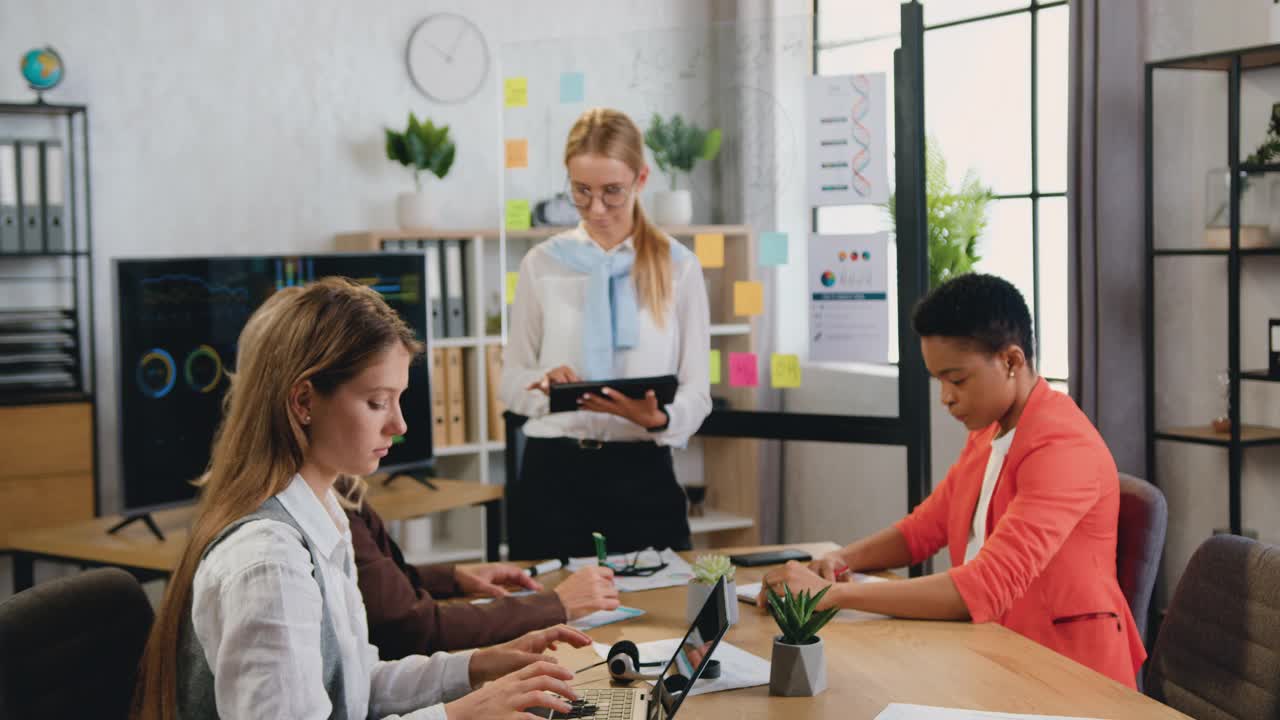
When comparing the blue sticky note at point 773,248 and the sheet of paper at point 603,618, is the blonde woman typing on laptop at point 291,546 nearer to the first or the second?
the sheet of paper at point 603,618

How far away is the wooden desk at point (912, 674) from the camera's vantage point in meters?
1.69

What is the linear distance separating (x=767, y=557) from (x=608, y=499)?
0.55m

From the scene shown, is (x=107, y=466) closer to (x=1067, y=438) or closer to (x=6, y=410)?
(x=6, y=410)

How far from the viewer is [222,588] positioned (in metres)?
1.40

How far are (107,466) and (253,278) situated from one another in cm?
105

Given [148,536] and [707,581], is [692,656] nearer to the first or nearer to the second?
[707,581]

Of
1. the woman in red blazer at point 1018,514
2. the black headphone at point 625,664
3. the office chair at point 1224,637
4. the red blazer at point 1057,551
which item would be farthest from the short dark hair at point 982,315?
the black headphone at point 625,664

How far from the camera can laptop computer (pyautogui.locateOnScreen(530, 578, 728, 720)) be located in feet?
5.07

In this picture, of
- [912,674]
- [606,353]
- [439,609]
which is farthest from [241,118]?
[912,674]

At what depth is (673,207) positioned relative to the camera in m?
3.76

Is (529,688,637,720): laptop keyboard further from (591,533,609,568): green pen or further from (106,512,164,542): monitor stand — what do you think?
(106,512,164,542): monitor stand

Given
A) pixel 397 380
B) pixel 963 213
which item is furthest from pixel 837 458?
pixel 397 380

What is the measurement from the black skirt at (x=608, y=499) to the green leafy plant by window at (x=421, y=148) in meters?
1.95

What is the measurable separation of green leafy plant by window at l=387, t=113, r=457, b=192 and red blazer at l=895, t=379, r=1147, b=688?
2971 millimetres
